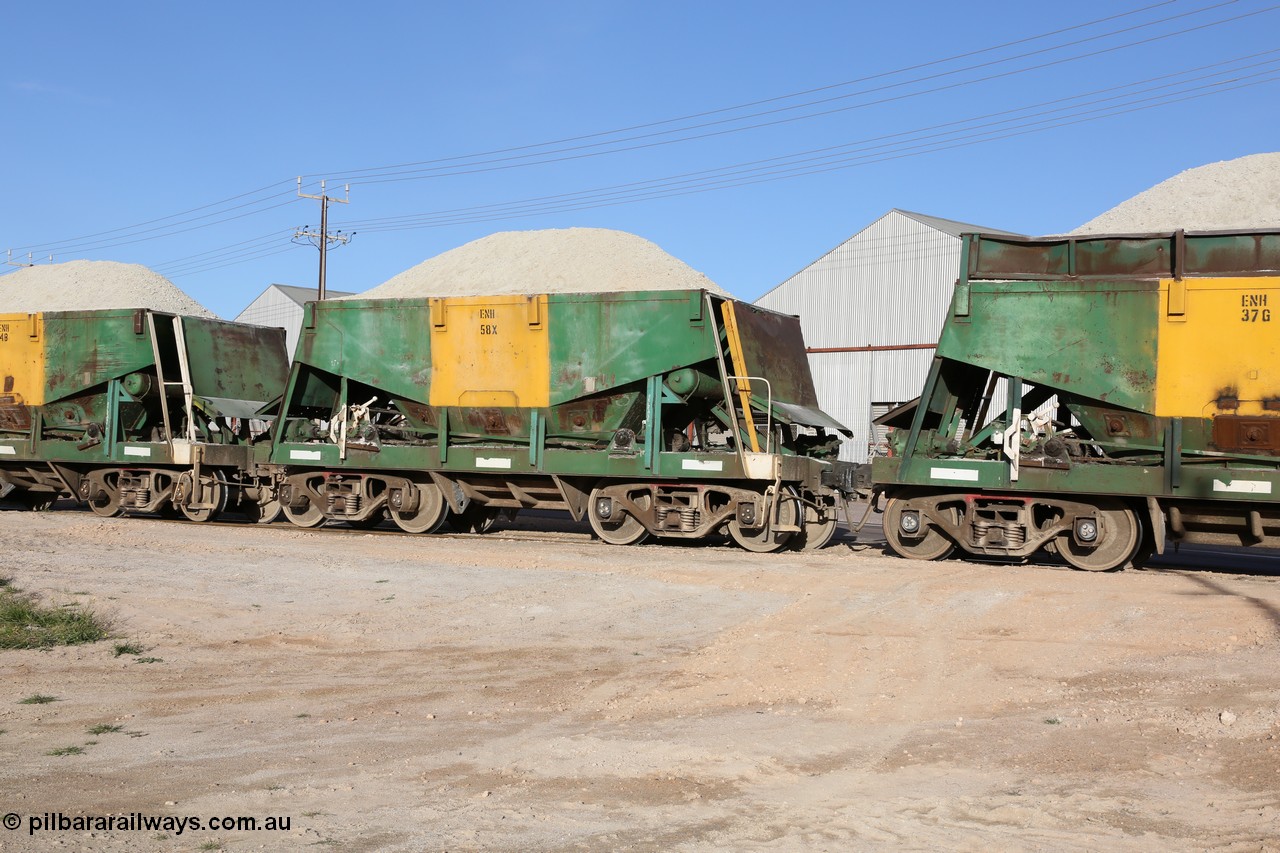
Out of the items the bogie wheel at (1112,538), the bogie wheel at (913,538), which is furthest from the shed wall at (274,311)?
the bogie wheel at (1112,538)

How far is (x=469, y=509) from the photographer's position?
1748cm

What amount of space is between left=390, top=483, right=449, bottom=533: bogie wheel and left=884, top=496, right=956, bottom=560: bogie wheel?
246 inches

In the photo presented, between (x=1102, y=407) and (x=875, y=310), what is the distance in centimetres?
2237

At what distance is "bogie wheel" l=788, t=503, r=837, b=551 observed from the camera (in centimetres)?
1516

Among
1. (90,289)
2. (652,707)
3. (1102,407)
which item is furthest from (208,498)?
(90,289)

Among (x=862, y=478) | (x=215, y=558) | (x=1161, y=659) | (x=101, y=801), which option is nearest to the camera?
(x=101, y=801)

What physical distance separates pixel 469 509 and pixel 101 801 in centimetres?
1250

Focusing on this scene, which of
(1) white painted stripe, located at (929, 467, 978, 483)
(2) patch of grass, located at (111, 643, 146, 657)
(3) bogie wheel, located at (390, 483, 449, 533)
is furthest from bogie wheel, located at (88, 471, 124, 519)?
(1) white painted stripe, located at (929, 467, 978, 483)

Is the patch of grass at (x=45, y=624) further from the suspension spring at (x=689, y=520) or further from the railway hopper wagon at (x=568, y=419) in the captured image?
the suspension spring at (x=689, y=520)

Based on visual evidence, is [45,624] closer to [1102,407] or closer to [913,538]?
[913,538]

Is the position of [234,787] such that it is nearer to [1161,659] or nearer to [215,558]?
[1161,659]

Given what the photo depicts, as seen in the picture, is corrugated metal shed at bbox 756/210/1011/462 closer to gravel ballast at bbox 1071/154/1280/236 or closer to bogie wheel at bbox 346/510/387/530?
gravel ballast at bbox 1071/154/1280/236

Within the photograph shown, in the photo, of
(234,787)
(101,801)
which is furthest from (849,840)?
(101,801)

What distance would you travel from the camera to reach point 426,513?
16.8 metres
